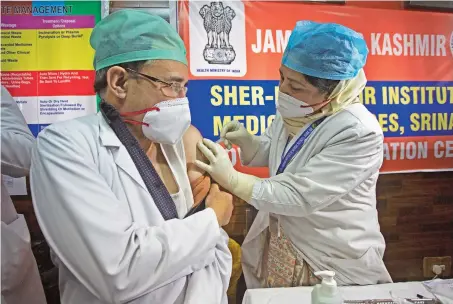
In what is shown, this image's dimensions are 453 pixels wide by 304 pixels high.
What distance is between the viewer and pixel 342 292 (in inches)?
56.7

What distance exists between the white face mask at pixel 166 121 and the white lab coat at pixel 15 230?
45cm

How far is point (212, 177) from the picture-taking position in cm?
131

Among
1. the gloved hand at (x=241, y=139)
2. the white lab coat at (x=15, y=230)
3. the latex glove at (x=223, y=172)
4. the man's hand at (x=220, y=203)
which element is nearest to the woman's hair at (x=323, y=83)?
the gloved hand at (x=241, y=139)

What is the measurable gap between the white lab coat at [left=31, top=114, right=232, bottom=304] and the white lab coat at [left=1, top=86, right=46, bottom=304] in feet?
0.90

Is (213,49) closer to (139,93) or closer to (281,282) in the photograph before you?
(139,93)

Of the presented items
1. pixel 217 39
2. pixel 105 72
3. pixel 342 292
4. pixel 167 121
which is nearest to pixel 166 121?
pixel 167 121

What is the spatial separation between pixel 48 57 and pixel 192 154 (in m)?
0.67

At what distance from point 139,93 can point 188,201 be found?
386mm

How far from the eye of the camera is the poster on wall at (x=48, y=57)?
1378mm

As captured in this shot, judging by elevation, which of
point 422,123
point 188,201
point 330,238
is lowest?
point 330,238

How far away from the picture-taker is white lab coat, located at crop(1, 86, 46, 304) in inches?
49.0

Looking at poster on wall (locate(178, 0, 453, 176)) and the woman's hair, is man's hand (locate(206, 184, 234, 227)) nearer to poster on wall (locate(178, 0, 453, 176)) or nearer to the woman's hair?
poster on wall (locate(178, 0, 453, 176))

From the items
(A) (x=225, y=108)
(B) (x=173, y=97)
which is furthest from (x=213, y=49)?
(B) (x=173, y=97)

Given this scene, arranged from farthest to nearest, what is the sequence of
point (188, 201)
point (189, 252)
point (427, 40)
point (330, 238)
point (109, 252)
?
point (427, 40), point (330, 238), point (188, 201), point (189, 252), point (109, 252)
